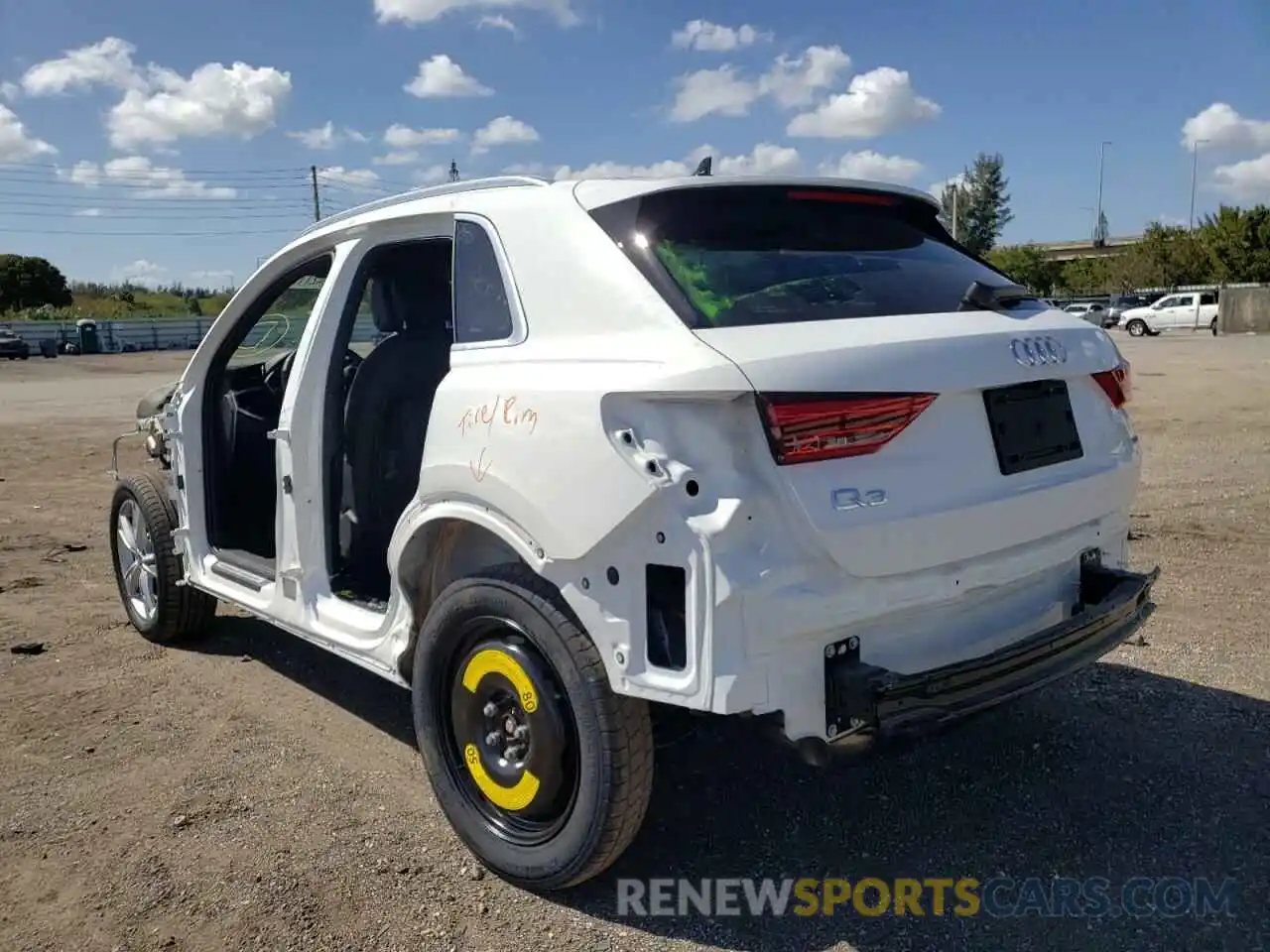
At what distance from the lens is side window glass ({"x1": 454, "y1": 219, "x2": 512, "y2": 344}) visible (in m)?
3.17

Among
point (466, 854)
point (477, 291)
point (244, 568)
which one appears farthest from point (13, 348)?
point (466, 854)

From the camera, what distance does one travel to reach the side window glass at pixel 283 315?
4.16m

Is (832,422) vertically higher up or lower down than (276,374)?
lower down

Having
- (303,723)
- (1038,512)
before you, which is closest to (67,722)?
(303,723)

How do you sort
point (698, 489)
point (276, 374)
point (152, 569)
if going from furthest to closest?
point (152, 569) → point (276, 374) → point (698, 489)

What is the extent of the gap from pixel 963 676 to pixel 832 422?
0.75 metres

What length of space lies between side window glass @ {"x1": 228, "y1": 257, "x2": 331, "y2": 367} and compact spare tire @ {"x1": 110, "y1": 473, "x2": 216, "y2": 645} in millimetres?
863

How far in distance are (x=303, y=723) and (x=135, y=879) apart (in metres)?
1.18

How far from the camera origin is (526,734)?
299 cm

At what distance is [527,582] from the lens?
2887 mm

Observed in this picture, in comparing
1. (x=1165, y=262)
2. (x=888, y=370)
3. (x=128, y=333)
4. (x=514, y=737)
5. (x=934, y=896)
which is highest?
(x=1165, y=262)

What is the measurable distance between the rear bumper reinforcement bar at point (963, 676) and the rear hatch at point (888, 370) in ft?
0.82

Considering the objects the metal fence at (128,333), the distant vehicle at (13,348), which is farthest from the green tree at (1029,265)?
the distant vehicle at (13,348)

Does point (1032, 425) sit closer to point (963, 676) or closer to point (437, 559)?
point (963, 676)
